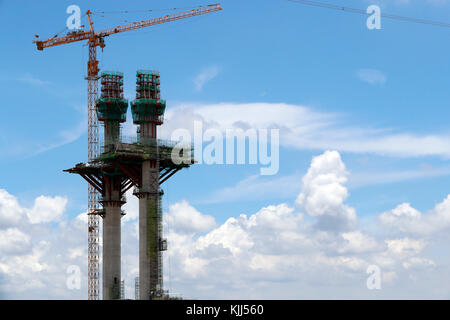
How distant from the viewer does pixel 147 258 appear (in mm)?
193500
